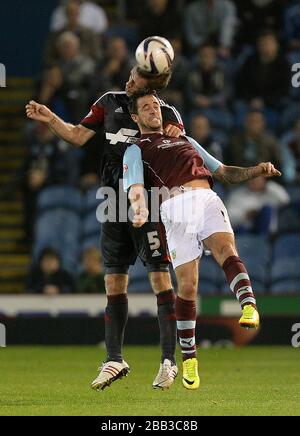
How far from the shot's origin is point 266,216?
15.2 m

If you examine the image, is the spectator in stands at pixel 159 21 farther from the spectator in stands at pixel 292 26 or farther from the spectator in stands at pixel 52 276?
the spectator in stands at pixel 52 276

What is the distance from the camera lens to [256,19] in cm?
1830

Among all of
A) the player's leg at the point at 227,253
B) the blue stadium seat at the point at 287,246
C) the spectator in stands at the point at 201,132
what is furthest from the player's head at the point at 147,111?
the spectator in stands at the point at 201,132

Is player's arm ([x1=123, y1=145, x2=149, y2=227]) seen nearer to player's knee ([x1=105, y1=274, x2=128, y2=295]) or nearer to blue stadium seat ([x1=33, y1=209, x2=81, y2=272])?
player's knee ([x1=105, y1=274, x2=128, y2=295])

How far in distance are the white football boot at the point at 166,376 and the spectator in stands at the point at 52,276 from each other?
19.3ft

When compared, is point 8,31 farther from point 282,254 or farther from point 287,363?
point 287,363

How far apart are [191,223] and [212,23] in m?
9.91

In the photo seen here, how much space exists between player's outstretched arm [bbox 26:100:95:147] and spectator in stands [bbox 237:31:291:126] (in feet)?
26.2

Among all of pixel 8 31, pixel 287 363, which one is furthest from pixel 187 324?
pixel 8 31

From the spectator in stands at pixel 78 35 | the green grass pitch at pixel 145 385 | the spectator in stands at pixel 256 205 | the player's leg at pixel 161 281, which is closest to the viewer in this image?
the green grass pitch at pixel 145 385

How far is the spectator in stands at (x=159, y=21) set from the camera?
18031 mm

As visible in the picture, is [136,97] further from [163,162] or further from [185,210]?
[185,210]

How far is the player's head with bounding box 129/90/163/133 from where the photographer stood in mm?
8961

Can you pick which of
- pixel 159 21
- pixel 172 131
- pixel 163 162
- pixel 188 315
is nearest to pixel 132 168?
pixel 163 162
